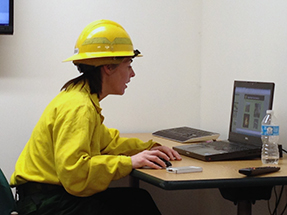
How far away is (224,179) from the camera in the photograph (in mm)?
1531

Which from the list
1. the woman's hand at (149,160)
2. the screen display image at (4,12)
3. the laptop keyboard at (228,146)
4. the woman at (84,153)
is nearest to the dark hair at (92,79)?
the woman at (84,153)

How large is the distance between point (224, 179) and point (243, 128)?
2.21ft

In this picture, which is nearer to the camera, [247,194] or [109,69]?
[247,194]

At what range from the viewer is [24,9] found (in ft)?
8.91

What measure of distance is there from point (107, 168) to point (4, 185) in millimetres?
382

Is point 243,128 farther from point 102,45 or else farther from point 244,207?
point 102,45

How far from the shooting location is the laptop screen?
1.98 m

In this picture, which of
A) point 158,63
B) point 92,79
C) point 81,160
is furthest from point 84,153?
point 158,63

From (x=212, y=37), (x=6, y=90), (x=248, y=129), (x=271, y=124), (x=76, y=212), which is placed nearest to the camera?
(x=76, y=212)

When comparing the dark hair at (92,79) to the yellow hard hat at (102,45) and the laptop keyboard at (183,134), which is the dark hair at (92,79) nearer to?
the yellow hard hat at (102,45)

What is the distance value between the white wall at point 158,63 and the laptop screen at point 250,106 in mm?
240

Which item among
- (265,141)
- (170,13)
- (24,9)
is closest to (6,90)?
(24,9)

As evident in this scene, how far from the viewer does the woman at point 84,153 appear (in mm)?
1641

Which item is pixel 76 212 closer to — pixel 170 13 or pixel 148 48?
pixel 148 48
